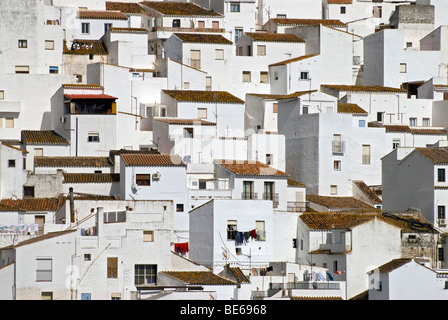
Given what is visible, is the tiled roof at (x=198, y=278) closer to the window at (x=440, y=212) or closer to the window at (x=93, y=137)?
the window at (x=440, y=212)

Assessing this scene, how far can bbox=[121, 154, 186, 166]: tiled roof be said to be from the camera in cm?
6384

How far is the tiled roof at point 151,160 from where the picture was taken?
63.8 m

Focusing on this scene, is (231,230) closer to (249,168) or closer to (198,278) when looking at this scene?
(198,278)

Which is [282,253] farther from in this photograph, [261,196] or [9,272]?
[9,272]

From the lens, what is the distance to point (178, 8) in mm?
82375

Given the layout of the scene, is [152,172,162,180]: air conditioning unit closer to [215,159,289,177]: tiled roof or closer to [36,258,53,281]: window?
[215,159,289,177]: tiled roof

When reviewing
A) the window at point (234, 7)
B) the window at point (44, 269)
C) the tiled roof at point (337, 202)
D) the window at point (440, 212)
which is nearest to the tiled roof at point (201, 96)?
the tiled roof at point (337, 202)

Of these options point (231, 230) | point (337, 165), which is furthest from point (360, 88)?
point (231, 230)

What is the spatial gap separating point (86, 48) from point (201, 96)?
711 centimetres

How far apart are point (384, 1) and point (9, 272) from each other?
38.4m

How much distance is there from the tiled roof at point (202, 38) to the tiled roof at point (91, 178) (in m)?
12.8

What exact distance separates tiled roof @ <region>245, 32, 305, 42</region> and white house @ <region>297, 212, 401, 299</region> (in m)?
19.0

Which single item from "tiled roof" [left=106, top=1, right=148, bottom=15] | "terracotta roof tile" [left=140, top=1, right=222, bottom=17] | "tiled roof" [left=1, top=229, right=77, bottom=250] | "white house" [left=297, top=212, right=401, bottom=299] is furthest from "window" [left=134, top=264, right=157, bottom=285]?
"tiled roof" [left=106, top=1, right=148, bottom=15]
